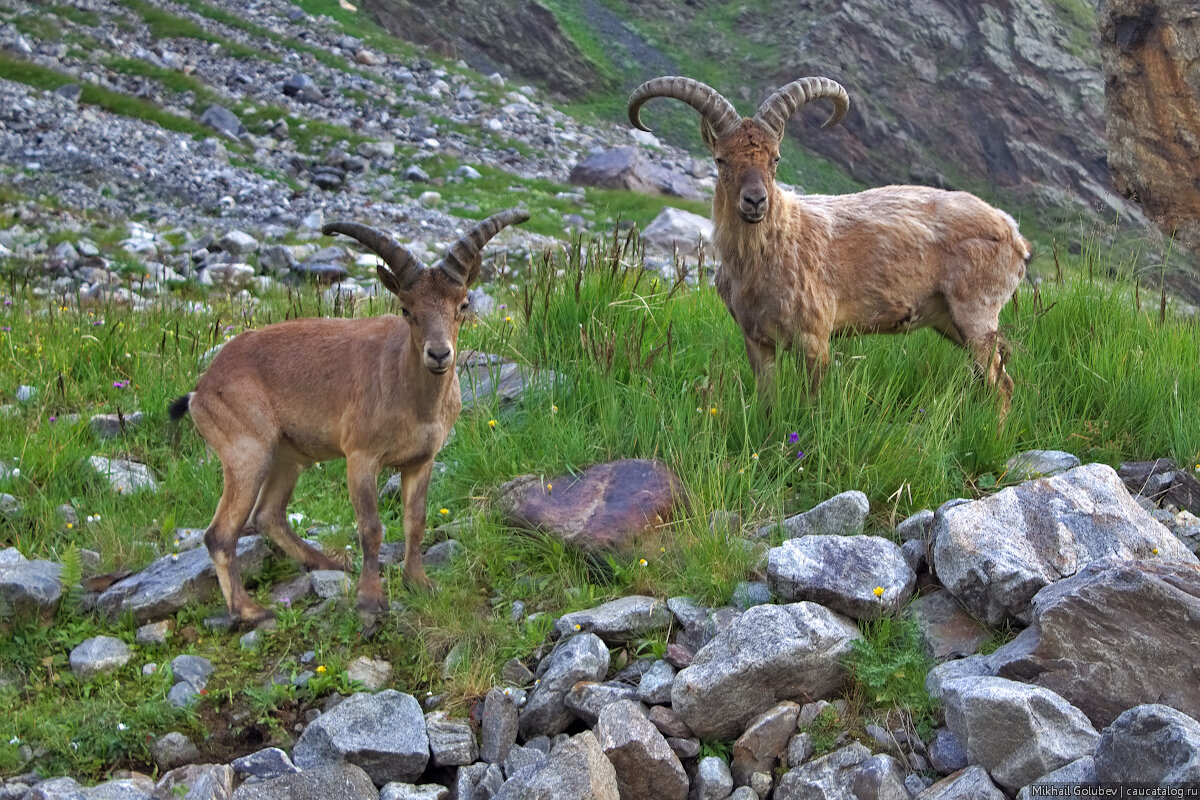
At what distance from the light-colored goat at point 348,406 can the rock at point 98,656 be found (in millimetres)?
606

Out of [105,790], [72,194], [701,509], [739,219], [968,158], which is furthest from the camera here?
[968,158]

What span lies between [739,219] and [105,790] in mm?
5146

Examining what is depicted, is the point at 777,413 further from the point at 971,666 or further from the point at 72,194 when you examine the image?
the point at 72,194

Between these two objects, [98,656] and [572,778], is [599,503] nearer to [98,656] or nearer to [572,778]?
[572,778]

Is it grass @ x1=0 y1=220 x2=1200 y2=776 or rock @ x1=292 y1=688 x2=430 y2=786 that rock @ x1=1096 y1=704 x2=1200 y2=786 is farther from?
rock @ x1=292 y1=688 x2=430 y2=786

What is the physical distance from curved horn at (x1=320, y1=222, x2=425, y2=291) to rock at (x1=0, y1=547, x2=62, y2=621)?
256cm

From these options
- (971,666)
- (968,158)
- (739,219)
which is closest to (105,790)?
(971,666)

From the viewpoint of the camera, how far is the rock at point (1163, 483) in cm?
639

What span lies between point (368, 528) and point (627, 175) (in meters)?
20.1

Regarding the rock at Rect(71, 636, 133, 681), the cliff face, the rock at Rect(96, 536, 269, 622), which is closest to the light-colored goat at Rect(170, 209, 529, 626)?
the rock at Rect(96, 536, 269, 622)

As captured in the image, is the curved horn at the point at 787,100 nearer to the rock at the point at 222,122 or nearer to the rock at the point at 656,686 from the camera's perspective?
the rock at the point at 656,686

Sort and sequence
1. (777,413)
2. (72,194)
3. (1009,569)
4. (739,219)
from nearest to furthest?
1. (1009,569)
2. (777,413)
3. (739,219)
4. (72,194)

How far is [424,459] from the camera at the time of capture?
6.30 meters

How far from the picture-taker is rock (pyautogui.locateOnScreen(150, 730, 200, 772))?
5.30 m
